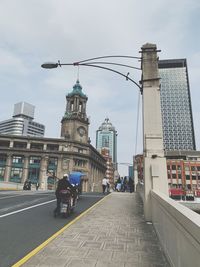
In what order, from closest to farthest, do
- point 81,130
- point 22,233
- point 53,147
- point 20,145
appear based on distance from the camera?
point 22,233 < point 53,147 < point 20,145 < point 81,130

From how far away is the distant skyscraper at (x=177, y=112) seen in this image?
474 ft

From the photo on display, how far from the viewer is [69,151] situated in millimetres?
69938

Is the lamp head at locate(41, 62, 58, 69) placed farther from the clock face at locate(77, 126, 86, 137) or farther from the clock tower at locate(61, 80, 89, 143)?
the clock face at locate(77, 126, 86, 137)

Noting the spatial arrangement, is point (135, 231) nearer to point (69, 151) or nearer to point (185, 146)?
point (69, 151)

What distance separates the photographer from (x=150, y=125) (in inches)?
355

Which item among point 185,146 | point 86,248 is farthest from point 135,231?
point 185,146

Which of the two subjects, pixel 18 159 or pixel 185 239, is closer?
pixel 185 239

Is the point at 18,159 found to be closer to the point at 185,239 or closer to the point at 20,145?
the point at 20,145

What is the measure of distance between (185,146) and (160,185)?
5883 inches

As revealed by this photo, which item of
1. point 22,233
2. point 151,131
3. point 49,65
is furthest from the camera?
point 49,65

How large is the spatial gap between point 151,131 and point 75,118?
7113 cm

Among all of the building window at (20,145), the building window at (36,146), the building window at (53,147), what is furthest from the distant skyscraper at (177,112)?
the building window at (20,145)

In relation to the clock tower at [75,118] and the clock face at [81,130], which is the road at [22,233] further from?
the clock face at [81,130]

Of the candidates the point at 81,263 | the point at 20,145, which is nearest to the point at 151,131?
the point at 81,263
